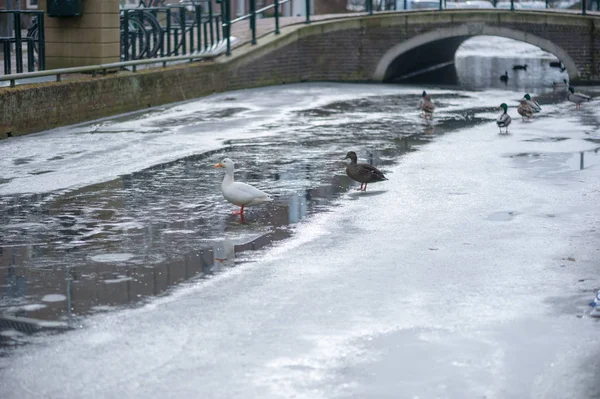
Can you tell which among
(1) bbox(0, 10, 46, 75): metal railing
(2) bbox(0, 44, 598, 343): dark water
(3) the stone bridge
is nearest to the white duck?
(2) bbox(0, 44, 598, 343): dark water

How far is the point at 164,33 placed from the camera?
1034 inches

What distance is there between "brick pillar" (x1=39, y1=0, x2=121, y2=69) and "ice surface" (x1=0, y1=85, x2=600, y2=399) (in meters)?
11.5

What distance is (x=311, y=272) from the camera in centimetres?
928

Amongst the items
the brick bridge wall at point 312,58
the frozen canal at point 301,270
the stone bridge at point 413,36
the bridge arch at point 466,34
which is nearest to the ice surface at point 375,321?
the frozen canal at point 301,270

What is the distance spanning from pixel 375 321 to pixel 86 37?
53.0ft

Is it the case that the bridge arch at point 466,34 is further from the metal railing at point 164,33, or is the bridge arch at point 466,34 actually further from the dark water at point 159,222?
the dark water at point 159,222

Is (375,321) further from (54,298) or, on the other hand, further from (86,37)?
(86,37)

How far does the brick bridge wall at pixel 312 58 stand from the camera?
2225cm

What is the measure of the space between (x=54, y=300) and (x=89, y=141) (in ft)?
32.0

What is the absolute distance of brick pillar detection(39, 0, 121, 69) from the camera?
74.4 ft

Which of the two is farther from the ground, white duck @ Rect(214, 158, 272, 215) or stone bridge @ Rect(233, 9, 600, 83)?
stone bridge @ Rect(233, 9, 600, 83)

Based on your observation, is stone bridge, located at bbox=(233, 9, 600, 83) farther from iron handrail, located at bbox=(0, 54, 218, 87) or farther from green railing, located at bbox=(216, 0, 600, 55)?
iron handrail, located at bbox=(0, 54, 218, 87)

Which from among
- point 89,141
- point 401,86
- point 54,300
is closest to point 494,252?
point 54,300

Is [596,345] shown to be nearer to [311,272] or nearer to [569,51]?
[311,272]
